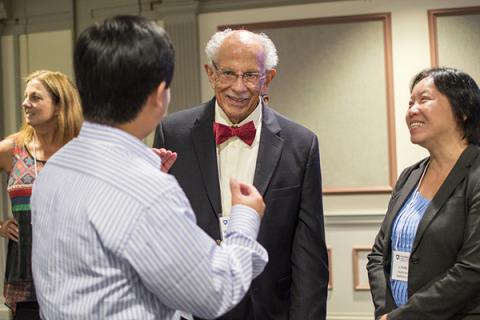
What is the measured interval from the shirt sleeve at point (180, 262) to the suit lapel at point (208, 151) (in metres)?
0.77

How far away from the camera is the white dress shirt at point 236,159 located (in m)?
1.94

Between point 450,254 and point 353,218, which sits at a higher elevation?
point 450,254

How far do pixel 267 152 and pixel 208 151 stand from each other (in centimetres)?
20

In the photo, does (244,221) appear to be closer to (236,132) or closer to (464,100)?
(236,132)

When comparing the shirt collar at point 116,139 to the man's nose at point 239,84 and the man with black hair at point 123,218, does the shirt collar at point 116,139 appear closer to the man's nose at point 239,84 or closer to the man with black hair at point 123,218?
the man with black hair at point 123,218

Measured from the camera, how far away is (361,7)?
4543mm

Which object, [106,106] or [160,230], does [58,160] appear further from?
[160,230]

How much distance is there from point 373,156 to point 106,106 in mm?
3722

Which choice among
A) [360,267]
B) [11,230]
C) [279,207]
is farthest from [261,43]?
[360,267]

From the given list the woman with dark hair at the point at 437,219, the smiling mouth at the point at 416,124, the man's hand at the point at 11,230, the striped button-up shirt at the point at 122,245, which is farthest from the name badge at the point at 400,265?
the man's hand at the point at 11,230

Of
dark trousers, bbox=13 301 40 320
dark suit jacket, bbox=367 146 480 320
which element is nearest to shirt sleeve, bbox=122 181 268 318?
dark suit jacket, bbox=367 146 480 320

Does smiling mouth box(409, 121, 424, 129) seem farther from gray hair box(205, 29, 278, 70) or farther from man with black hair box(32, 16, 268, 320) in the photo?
man with black hair box(32, 16, 268, 320)

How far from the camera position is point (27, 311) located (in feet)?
7.84

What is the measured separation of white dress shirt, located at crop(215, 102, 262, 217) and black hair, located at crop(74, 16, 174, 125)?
33.3 inches
